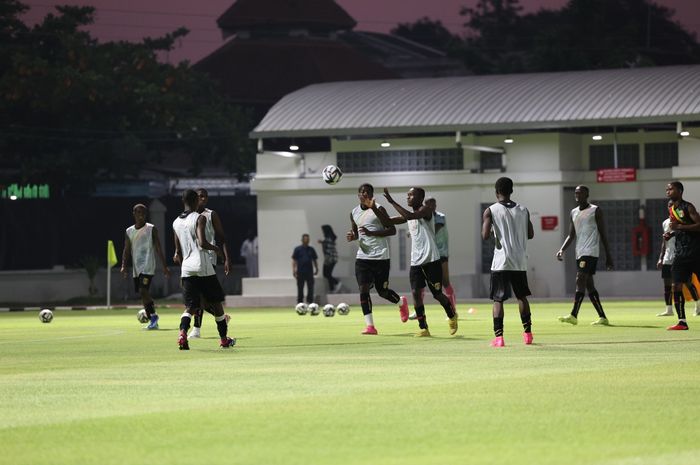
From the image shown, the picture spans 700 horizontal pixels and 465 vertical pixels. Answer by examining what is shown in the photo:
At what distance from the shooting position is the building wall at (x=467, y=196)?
151 feet

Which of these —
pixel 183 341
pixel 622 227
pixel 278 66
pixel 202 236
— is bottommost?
pixel 183 341

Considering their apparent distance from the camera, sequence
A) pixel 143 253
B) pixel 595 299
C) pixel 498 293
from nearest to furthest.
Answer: pixel 498 293 < pixel 595 299 < pixel 143 253

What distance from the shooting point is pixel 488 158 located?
157 ft

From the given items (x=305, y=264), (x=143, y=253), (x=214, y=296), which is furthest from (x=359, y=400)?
(x=305, y=264)

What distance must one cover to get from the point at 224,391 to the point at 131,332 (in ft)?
42.2

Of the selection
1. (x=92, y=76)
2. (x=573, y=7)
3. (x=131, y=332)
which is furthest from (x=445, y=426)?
(x=573, y=7)

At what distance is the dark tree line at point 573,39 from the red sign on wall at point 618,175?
23756mm

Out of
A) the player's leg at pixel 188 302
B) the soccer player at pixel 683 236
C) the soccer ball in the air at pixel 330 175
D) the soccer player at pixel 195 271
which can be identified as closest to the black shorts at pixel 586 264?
the soccer player at pixel 683 236

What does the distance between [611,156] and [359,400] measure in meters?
33.5

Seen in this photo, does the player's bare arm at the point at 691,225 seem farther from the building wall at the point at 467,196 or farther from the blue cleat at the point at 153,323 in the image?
the building wall at the point at 467,196

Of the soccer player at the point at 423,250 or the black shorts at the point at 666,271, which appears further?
the black shorts at the point at 666,271

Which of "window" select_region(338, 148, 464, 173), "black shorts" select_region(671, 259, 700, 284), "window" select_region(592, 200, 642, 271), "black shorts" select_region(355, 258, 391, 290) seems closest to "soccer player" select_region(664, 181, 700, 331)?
"black shorts" select_region(671, 259, 700, 284)

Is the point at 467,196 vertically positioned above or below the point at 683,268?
above

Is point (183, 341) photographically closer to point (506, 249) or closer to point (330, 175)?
point (506, 249)
